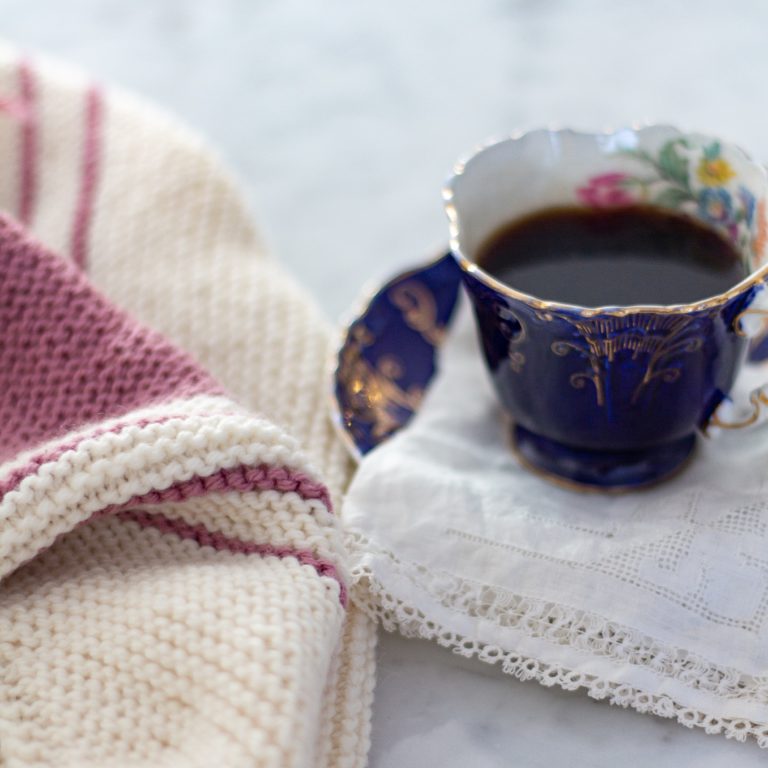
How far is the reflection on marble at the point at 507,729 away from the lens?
50 cm

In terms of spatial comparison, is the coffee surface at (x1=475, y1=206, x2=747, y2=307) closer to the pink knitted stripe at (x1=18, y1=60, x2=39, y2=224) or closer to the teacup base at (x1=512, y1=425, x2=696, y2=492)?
the teacup base at (x1=512, y1=425, x2=696, y2=492)

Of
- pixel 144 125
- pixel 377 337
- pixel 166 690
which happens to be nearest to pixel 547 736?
pixel 166 690

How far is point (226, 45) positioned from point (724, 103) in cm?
51

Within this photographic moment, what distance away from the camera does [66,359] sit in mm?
567

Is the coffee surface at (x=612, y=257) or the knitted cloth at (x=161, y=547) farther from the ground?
the coffee surface at (x=612, y=257)

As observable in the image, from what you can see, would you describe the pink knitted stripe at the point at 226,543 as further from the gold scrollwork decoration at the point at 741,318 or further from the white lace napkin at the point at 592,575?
the gold scrollwork decoration at the point at 741,318

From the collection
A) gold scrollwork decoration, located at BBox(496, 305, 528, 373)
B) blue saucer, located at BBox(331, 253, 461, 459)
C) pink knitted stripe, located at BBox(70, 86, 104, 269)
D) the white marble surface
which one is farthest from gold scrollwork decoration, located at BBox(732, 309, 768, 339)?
pink knitted stripe, located at BBox(70, 86, 104, 269)

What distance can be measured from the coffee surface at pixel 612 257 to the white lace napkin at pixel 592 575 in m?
0.10

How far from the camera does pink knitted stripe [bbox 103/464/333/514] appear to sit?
51 cm

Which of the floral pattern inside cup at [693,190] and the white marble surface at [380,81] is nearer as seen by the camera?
the floral pattern inside cup at [693,190]

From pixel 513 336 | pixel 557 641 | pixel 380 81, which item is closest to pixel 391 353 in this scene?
pixel 513 336

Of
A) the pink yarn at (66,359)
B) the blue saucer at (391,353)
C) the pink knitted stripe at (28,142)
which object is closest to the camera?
the pink yarn at (66,359)

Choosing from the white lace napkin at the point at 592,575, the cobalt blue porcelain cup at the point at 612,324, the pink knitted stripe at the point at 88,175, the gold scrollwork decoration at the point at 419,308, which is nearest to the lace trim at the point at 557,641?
the white lace napkin at the point at 592,575

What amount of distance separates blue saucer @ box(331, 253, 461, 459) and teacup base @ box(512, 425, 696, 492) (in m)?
0.12
